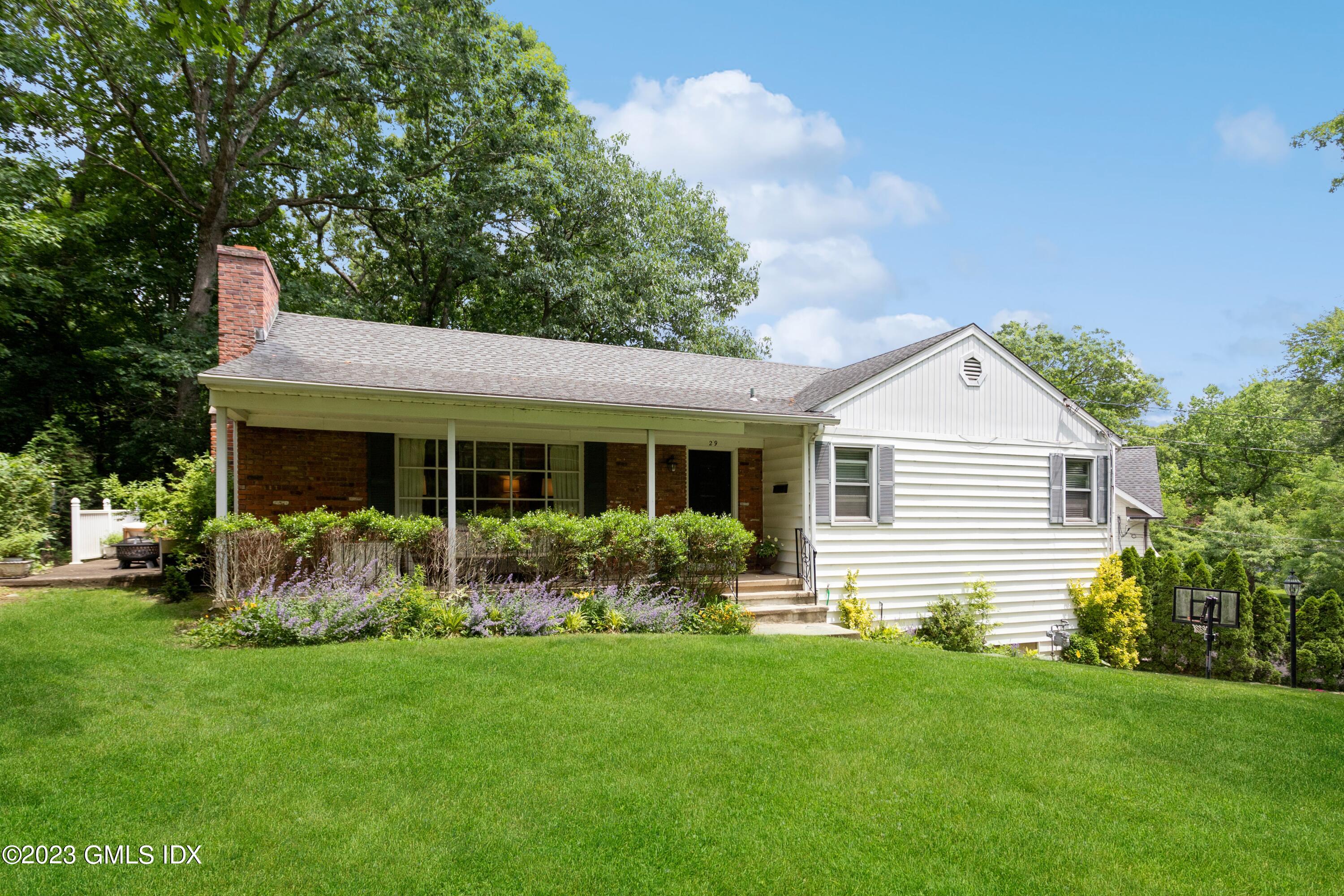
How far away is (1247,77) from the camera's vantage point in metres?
11.6

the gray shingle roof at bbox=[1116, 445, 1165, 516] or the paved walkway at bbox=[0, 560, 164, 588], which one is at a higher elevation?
the gray shingle roof at bbox=[1116, 445, 1165, 516]

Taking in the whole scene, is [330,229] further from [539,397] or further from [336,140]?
[539,397]

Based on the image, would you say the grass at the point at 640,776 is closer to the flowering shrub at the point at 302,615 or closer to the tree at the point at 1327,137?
the flowering shrub at the point at 302,615

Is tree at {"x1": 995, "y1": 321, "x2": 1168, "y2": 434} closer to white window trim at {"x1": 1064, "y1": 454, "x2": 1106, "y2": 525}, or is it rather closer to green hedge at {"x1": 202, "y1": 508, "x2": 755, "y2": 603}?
white window trim at {"x1": 1064, "y1": 454, "x2": 1106, "y2": 525}

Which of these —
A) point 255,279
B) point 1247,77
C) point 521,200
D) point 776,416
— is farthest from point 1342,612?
point 521,200

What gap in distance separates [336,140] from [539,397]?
16.1 m

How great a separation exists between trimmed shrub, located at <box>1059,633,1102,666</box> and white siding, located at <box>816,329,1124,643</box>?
0.41 metres

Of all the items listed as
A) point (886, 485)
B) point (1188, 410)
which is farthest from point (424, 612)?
point (1188, 410)

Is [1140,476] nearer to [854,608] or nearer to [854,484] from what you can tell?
[854,484]

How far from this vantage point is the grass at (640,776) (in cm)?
313

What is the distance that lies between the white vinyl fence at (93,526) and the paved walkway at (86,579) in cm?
125

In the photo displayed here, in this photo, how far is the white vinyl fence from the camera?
12.9m

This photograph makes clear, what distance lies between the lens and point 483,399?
8742 millimetres

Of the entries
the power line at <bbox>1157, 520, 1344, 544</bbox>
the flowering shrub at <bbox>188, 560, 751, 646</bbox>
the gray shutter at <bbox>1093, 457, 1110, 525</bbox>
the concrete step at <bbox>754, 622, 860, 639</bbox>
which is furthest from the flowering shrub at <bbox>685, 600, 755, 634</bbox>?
the power line at <bbox>1157, 520, 1344, 544</bbox>
